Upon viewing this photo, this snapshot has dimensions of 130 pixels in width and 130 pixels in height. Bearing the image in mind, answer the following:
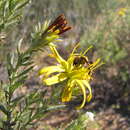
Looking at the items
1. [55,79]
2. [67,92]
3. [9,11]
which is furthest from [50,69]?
[9,11]

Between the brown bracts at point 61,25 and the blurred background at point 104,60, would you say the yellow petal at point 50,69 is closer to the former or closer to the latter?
the brown bracts at point 61,25

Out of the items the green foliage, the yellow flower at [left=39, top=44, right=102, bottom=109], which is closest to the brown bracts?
the yellow flower at [left=39, top=44, right=102, bottom=109]

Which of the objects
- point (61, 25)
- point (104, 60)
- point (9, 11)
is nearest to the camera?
point (61, 25)

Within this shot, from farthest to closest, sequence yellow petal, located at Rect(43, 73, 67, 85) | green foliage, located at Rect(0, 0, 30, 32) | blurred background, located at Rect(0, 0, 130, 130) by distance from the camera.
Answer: blurred background, located at Rect(0, 0, 130, 130) → green foliage, located at Rect(0, 0, 30, 32) → yellow petal, located at Rect(43, 73, 67, 85)

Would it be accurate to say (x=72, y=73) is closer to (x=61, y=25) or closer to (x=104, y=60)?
(x=61, y=25)

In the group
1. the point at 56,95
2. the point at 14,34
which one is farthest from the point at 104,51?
the point at 56,95

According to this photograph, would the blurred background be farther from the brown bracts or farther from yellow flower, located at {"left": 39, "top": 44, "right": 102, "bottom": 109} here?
the brown bracts

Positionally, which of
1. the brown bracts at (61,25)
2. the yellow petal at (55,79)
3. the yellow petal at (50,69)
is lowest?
the yellow petal at (55,79)

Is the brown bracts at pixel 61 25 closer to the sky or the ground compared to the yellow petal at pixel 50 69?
closer to the sky

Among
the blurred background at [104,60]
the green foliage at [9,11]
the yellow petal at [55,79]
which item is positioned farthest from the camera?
the blurred background at [104,60]

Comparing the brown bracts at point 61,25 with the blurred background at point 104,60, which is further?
the blurred background at point 104,60

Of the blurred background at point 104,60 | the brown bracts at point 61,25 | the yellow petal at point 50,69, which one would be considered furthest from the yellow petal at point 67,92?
the blurred background at point 104,60
